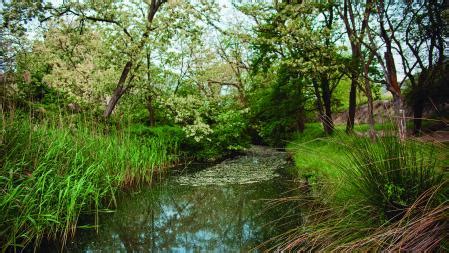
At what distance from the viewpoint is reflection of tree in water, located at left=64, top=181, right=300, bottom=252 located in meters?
4.58

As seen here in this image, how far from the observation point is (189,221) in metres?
5.74

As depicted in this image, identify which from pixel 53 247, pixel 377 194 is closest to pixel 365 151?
pixel 377 194

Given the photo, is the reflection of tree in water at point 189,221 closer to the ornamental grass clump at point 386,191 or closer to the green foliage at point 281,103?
the ornamental grass clump at point 386,191

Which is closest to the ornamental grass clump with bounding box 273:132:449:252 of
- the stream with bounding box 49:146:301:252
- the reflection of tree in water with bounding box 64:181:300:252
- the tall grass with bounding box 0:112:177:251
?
the stream with bounding box 49:146:301:252

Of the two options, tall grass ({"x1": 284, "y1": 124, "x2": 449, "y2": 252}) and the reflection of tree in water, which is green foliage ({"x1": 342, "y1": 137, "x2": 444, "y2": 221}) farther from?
the reflection of tree in water

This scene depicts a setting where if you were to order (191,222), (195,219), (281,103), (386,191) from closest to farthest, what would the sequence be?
(386,191) → (191,222) → (195,219) → (281,103)

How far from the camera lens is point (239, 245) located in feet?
14.6

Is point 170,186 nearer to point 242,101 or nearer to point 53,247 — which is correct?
point 53,247

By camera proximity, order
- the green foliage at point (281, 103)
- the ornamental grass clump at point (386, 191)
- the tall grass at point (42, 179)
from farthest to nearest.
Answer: the green foliage at point (281, 103), the tall grass at point (42, 179), the ornamental grass clump at point (386, 191)

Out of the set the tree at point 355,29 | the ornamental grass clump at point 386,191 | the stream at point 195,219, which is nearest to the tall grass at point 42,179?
the stream at point 195,219

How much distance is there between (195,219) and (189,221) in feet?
0.45

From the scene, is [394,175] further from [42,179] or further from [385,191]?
[42,179]

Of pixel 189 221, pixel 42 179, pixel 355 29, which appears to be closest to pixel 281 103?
pixel 355 29

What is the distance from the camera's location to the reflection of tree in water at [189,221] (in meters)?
4.58
